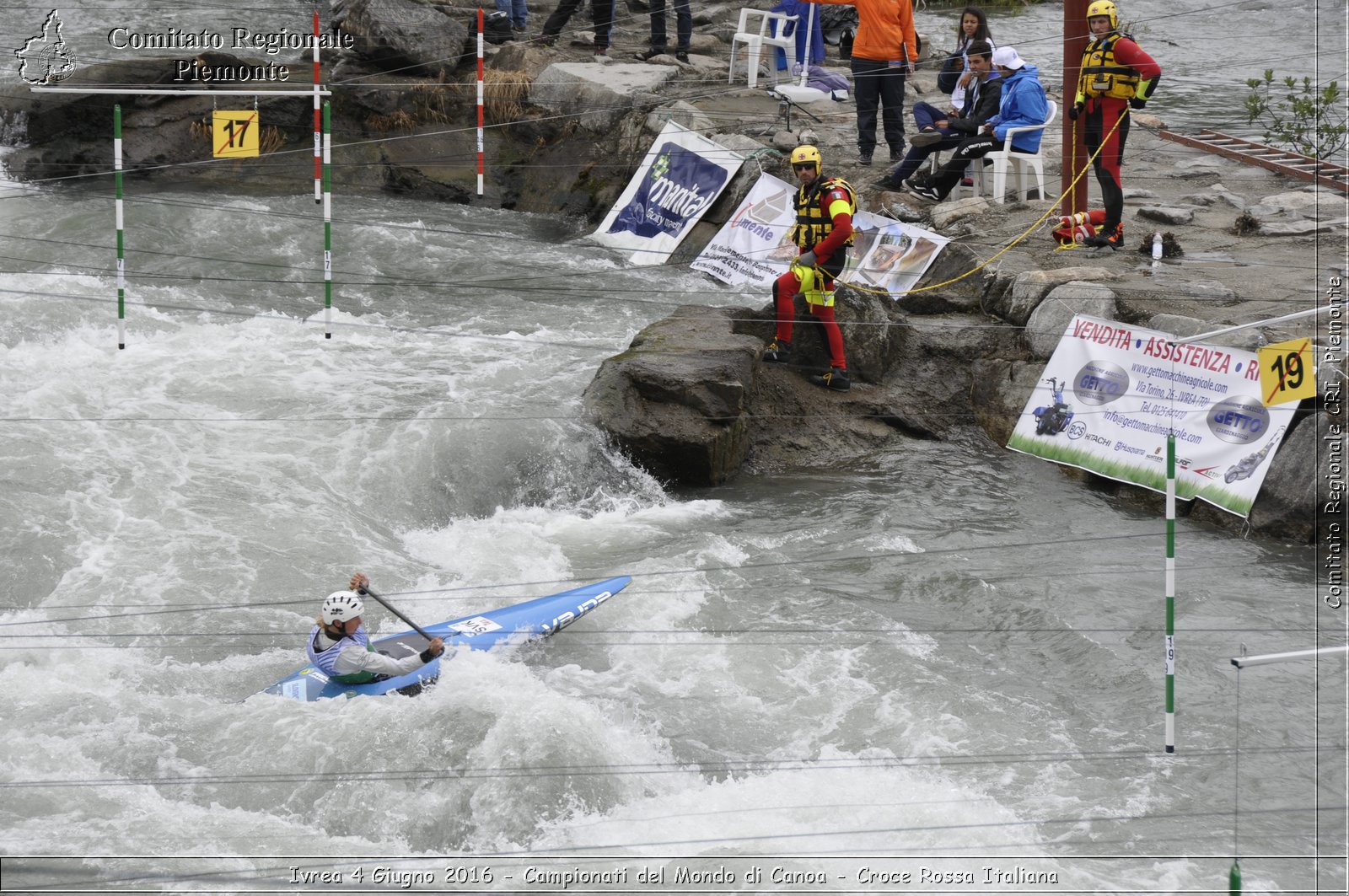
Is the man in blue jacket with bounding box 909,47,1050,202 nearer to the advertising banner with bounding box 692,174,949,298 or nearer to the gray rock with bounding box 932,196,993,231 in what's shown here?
the gray rock with bounding box 932,196,993,231

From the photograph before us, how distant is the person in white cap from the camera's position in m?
6.15

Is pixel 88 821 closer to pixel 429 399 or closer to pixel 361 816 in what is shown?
pixel 361 816

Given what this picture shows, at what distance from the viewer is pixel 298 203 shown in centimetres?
1341

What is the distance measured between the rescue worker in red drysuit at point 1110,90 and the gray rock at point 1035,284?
0.70 metres

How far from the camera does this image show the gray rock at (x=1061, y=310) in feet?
29.4

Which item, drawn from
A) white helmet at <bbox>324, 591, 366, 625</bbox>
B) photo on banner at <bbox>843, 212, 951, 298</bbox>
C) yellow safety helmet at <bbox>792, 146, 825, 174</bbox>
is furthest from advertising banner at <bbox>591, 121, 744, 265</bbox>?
white helmet at <bbox>324, 591, 366, 625</bbox>

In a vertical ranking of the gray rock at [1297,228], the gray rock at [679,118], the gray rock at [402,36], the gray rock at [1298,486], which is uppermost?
the gray rock at [402,36]

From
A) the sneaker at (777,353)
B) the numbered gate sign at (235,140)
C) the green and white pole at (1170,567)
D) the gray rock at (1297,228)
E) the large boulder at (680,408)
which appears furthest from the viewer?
the gray rock at (1297,228)

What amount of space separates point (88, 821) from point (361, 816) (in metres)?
1.03

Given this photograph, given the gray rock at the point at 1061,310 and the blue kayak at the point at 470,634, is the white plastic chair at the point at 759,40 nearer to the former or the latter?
the gray rock at the point at 1061,310

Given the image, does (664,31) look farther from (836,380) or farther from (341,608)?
(341,608)

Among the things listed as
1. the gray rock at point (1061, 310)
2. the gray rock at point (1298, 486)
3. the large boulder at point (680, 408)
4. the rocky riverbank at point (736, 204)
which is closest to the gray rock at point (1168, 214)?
the rocky riverbank at point (736, 204)

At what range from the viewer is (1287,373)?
24.0 ft

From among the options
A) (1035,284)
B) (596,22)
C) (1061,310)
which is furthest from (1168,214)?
(596,22)
